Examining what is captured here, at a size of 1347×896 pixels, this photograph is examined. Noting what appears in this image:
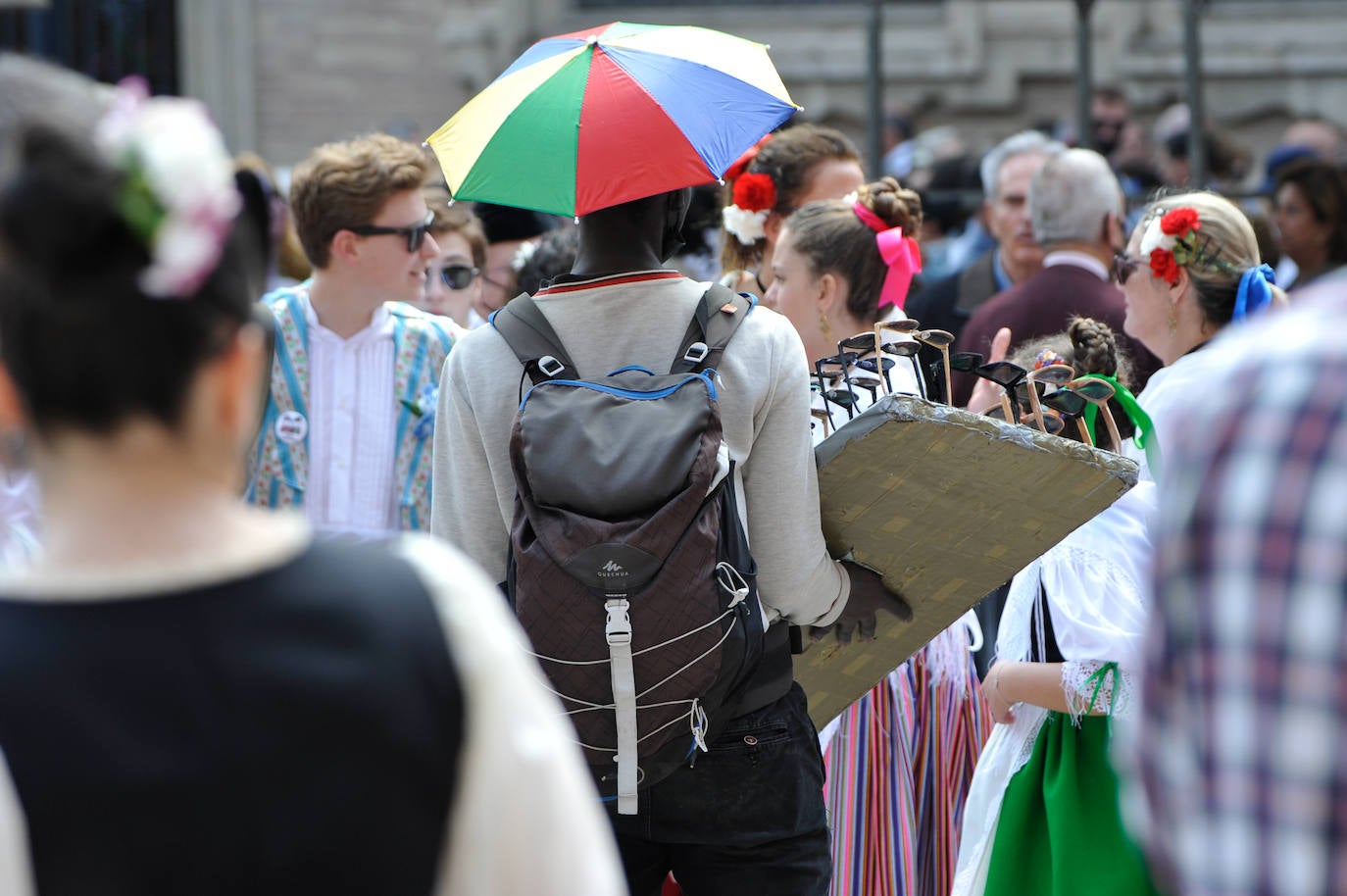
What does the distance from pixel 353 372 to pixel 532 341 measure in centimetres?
118

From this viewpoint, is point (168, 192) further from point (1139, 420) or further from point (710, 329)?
point (1139, 420)

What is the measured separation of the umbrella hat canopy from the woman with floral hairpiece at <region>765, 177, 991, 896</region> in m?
0.67

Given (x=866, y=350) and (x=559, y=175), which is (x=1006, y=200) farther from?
(x=559, y=175)

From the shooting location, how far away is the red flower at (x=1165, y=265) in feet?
11.6

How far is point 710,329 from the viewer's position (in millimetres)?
2574

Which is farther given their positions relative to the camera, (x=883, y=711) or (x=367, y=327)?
(x=367, y=327)

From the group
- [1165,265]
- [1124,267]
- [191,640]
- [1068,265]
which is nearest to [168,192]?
[191,640]

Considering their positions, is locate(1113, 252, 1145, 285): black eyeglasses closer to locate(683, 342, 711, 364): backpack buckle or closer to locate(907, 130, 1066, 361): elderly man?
locate(683, 342, 711, 364): backpack buckle

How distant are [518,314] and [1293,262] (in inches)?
209

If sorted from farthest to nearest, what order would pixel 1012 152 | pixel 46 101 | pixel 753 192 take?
pixel 1012 152 < pixel 753 192 < pixel 46 101

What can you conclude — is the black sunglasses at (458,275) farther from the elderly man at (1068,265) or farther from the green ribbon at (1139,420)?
the green ribbon at (1139,420)

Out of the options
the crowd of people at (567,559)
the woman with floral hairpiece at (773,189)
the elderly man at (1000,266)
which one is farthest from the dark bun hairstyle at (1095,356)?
the elderly man at (1000,266)

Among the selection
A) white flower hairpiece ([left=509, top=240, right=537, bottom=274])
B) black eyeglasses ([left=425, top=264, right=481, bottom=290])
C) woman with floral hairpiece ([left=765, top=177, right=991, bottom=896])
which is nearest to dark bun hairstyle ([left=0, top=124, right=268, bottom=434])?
woman with floral hairpiece ([left=765, top=177, right=991, bottom=896])

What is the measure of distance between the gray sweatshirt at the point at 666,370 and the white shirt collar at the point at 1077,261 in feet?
8.87
